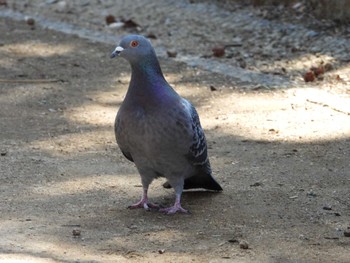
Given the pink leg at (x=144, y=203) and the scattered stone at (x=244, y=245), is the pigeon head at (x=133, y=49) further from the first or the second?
the scattered stone at (x=244, y=245)

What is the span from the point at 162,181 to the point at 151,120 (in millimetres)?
1149

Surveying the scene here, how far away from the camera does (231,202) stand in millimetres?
5914

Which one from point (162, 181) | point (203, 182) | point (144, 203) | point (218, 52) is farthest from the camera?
point (218, 52)

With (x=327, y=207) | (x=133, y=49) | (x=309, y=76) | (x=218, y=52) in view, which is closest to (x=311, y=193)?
(x=327, y=207)

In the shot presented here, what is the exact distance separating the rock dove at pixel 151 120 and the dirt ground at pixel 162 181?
1.28 ft

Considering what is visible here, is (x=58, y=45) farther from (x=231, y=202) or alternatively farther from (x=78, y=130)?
(x=231, y=202)

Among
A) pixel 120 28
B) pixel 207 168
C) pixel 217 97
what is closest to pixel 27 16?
pixel 120 28

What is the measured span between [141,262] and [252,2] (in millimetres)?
6711

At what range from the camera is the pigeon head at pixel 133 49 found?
215 inches

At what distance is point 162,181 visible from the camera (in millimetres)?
6516

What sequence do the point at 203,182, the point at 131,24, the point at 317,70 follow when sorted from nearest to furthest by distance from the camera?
the point at 203,182 < the point at 317,70 < the point at 131,24

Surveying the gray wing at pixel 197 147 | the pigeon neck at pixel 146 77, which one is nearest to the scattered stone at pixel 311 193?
the gray wing at pixel 197 147

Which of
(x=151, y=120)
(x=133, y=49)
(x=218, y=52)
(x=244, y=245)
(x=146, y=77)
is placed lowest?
(x=218, y=52)

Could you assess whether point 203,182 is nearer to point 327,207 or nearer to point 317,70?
point 327,207
